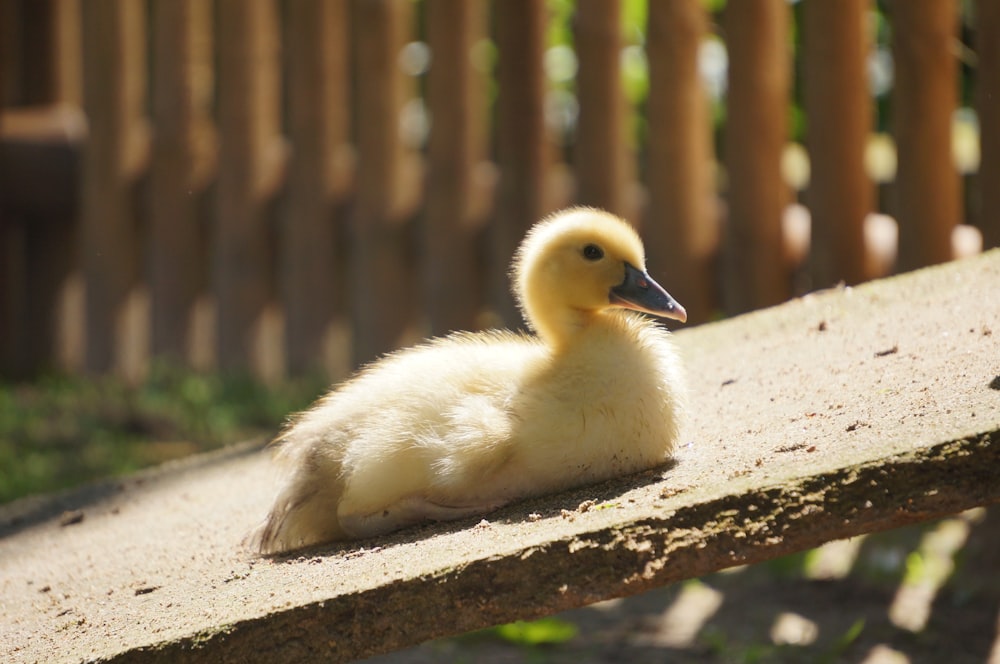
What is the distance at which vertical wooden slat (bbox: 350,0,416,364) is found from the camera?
20.5 ft

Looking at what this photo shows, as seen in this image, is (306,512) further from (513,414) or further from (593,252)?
(593,252)

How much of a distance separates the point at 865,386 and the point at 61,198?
224 inches

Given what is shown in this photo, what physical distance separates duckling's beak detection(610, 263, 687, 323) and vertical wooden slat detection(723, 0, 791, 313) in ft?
6.80

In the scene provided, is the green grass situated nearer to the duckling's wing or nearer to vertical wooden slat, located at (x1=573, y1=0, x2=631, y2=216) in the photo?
vertical wooden slat, located at (x1=573, y1=0, x2=631, y2=216)

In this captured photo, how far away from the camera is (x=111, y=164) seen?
7180 millimetres

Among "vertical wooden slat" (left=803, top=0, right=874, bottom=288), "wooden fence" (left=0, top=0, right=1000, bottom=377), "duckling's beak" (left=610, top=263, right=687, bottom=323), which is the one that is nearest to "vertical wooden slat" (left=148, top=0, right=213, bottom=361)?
"wooden fence" (left=0, top=0, right=1000, bottom=377)

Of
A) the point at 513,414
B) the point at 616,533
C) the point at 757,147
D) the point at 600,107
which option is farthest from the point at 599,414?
the point at 600,107

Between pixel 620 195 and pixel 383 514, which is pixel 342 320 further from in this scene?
pixel 383 514

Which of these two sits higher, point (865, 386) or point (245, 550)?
point (865, 386)

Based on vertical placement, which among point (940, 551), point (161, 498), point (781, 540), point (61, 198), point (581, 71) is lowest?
point (940, 551)

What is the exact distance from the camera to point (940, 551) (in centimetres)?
456

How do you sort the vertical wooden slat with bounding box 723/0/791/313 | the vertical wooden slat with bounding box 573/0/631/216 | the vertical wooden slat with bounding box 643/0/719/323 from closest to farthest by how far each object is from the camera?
the vertical wooden slat with bounding box 723/0/791/313 < the vertical wooden slat with bounding box 643/0/719/323 < the vertical wooden slat with bounding box 573/0/631/216

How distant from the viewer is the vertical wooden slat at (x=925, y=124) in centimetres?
438

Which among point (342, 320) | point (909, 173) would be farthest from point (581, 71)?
point (342, 320)
